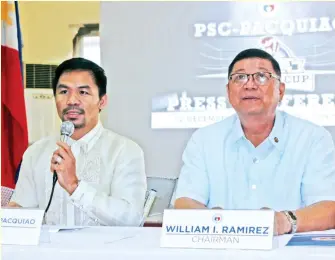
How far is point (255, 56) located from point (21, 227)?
134 cm

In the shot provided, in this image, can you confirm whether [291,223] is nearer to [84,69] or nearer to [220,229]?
[220,229]

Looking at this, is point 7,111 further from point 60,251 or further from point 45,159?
point 60,251

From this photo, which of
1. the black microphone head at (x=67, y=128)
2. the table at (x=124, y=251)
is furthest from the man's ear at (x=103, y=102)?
the table at (x=124, y=251)

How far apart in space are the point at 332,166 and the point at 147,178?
842mm

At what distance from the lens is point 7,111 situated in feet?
9.16

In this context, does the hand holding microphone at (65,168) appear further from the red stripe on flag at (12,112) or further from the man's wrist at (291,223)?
the man's wrist at (291,223)

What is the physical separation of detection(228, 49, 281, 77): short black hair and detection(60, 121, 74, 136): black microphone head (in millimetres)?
777

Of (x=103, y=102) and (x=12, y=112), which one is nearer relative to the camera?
(x=103, y=102)

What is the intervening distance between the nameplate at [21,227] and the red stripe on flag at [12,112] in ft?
3.76

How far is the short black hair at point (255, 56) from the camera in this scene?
2422 millimetres

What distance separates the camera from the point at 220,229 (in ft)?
4.72

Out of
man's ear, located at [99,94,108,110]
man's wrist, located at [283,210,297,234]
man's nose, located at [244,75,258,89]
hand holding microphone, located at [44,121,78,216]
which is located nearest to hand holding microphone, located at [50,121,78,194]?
hand holding microphone, located at [44,121,78,216]

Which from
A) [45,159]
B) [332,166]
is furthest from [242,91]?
[45,159]

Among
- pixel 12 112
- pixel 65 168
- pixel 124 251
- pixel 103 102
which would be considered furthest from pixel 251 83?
pixel 12 112
